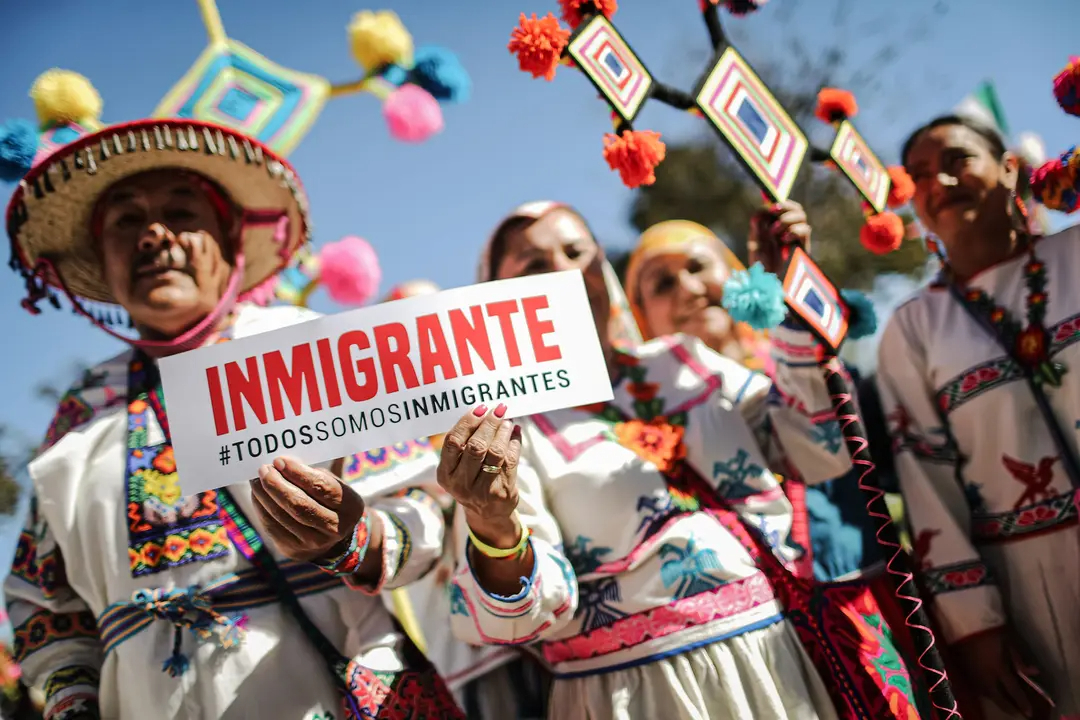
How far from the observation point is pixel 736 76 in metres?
2.59

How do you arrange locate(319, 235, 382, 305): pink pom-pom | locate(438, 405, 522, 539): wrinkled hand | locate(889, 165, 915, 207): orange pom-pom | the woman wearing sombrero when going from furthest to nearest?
locate(319, 235, 382, 305): pink pom-pom, locate(889, 165, 915, 207): orange pom-pom, the woman wearing sombrero, locate(438, 405, 522, 539): wrinkled hand

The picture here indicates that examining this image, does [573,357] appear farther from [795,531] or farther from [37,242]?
[37,242]

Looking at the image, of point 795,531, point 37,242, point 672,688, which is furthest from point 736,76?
point 37,242

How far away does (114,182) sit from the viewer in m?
2.61

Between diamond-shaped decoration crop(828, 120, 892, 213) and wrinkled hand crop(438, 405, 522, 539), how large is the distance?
1446 mm

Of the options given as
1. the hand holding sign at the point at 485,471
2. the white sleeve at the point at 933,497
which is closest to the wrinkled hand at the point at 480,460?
the hand holding sign at the point at 485,471

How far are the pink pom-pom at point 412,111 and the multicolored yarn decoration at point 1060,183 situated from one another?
2.71 m

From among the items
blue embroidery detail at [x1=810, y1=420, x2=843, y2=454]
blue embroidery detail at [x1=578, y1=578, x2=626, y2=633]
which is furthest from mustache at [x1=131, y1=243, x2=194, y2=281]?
blue embroidery detail at [x1=810, y1=420, x2=843, y2=454]

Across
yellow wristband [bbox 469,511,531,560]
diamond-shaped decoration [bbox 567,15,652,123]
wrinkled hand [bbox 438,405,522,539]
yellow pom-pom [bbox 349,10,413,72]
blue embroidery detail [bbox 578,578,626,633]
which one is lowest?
blue embroidery detail [bbox 578,578,626,633]

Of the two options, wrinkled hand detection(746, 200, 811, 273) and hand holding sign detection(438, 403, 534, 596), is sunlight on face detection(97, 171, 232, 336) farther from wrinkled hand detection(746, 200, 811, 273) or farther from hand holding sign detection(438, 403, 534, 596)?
wrinkled hand detection(746, 200, 811, 273)

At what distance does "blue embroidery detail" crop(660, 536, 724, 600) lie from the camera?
226 cm

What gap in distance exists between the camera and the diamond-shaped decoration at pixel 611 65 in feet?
7.95

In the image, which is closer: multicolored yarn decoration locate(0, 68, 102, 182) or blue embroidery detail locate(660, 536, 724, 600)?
blue embroidery detail locate(660, 536, 724, 600)

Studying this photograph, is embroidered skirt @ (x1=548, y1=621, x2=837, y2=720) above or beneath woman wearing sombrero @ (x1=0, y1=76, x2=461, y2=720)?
beneath
